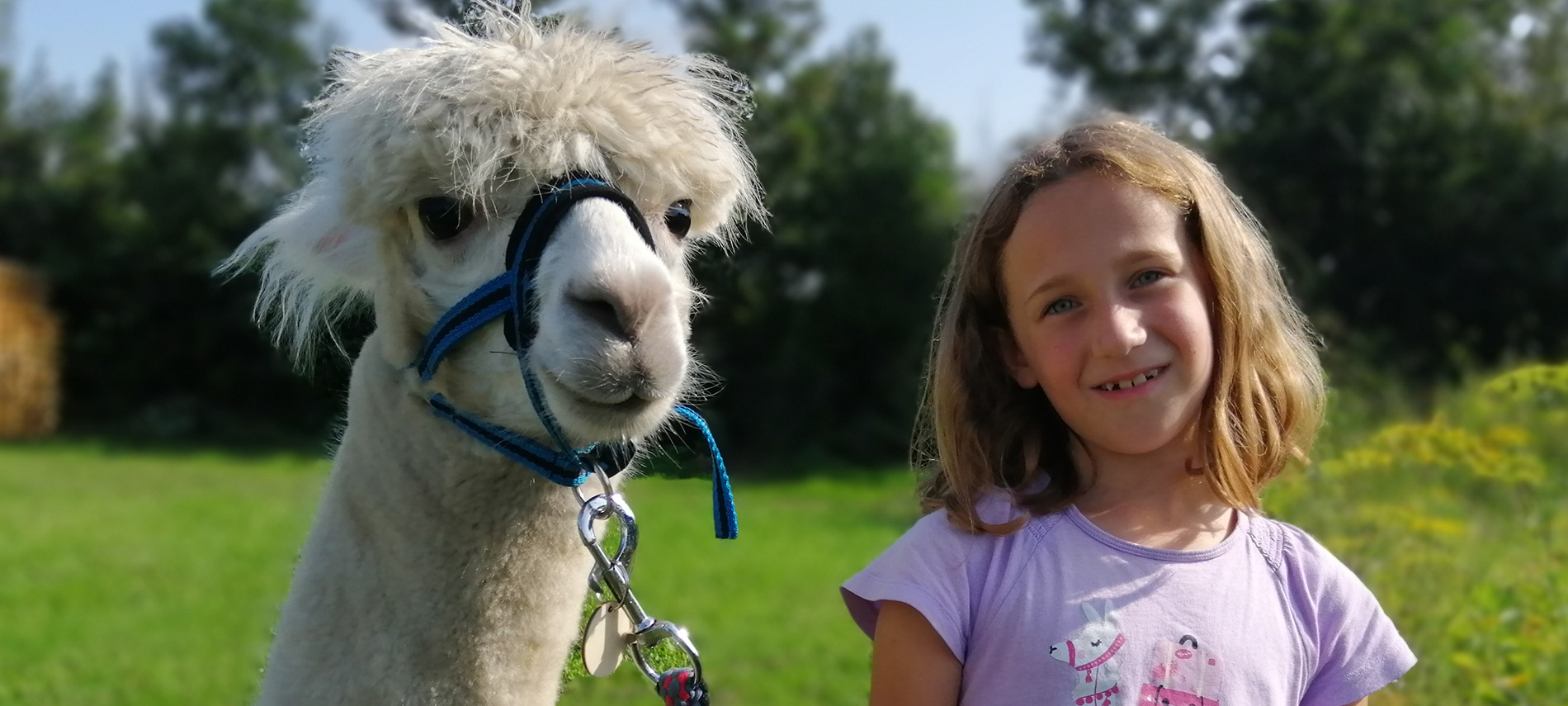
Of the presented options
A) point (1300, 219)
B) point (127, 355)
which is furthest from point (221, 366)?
point (1300, 219)

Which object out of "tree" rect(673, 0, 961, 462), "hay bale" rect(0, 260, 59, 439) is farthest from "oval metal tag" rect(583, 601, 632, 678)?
A: "hay bale" rect(0, 260, 59, 439)

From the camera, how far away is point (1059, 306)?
75.1 inches

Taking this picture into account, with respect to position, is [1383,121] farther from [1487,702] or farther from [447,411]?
[447,411]

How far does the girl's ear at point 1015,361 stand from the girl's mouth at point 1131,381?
114mm

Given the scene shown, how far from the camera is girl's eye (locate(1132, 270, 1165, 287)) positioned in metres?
1.87

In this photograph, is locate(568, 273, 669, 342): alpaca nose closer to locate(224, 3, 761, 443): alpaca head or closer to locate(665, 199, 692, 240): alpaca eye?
locate(224, 3, 761, 443): alpaca head

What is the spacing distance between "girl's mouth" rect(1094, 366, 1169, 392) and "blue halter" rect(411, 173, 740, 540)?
618mm

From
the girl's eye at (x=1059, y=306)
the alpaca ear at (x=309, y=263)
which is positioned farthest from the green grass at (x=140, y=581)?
the girl's eye at (x=1059, y=306)

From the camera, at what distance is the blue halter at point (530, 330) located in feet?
6.38

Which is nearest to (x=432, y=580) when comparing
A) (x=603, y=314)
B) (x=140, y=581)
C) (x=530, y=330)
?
(x=530, y=330)

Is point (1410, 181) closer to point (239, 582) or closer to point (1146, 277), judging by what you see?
point (239, 582)

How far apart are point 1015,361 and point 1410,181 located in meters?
18.0

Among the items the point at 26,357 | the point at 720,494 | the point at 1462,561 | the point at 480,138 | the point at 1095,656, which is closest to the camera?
the point at 1095,656

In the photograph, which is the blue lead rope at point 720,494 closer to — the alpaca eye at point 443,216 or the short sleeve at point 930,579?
the short sleeve at point 930,579
